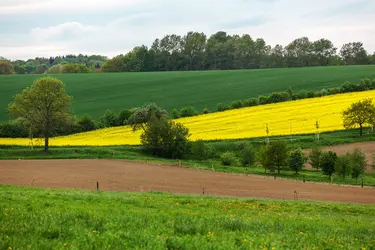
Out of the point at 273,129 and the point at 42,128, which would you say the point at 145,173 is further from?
the point at 273,129

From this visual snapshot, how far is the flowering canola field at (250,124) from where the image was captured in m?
64.4

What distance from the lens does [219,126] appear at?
71625 millimetres

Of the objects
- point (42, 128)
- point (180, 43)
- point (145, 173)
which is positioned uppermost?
point (180, 43)

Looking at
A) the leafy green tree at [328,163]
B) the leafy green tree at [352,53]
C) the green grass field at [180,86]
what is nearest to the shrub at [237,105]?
the green grass field at [180,86]

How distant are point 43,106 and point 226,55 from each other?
12455 cm

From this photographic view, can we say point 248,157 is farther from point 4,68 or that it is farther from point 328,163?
point 4,68

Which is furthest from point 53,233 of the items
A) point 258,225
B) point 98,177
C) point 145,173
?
point 145,173

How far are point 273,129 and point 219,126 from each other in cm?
898

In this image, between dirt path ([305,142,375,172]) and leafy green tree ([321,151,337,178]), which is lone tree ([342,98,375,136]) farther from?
leafy green tree ([321,151,337,178])

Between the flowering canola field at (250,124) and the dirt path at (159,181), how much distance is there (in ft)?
55.0

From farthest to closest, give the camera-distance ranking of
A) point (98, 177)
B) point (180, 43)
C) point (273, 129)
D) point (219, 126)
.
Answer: point (180, 43) → point (219, 126) → point (273, 129) → point (98, 177)

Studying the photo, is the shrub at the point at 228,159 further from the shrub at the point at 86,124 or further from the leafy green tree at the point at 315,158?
Answer: the shrub at the point at 86,124

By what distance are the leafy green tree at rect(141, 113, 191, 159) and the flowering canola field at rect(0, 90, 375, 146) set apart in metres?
4.65

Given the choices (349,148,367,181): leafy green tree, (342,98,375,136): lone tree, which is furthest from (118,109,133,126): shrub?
(349,148,367,181): leafy green tree
